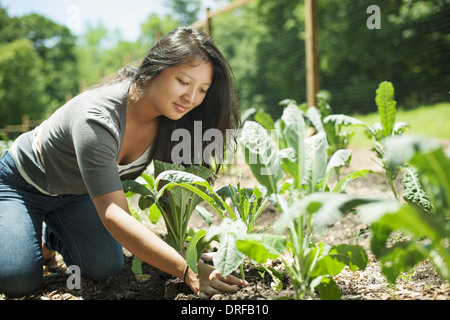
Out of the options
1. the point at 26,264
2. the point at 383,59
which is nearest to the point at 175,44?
the point at 26,264

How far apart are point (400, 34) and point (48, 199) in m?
10.2

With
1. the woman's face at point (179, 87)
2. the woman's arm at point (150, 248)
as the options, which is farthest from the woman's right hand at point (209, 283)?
the woman's face at point (179, 87)

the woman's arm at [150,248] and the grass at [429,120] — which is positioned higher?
the grass at [429,120]

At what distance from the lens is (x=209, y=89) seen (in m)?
1.78

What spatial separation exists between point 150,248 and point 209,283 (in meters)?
0.23

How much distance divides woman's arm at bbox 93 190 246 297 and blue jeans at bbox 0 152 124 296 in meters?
0.66

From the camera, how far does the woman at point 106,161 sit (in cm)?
125

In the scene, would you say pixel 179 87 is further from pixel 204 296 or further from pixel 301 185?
pixel 204 296

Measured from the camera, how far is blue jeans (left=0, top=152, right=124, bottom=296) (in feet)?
5.30

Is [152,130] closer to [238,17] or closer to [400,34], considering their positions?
[400,34]

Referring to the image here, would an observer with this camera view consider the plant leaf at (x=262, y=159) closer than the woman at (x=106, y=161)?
Yes

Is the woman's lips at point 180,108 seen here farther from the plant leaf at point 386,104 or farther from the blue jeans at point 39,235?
the plant leaf at point 386,104

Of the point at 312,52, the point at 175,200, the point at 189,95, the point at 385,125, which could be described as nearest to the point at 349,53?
the point at 312,52

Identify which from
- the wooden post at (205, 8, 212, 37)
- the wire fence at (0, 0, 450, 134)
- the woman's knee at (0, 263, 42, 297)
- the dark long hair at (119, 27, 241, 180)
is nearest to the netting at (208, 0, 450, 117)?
the wire fence at (0, 0, 450, 134)
